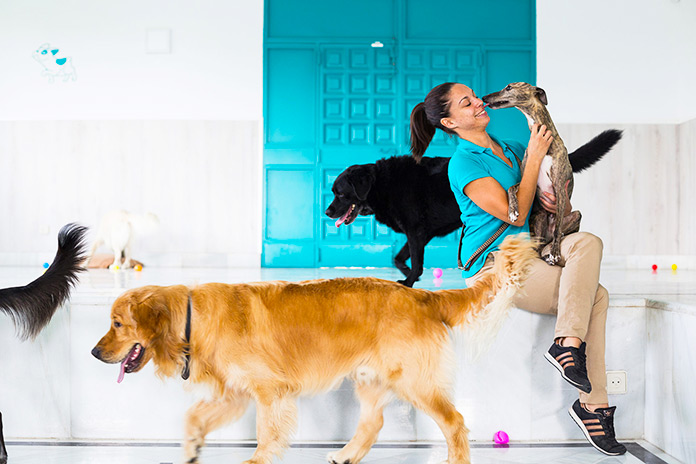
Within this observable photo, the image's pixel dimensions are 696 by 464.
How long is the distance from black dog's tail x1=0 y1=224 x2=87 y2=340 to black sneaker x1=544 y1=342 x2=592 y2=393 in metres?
1.65

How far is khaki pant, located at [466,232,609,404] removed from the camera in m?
1.85

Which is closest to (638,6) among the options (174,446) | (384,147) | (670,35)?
(670,35)

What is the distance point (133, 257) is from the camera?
6156 mm

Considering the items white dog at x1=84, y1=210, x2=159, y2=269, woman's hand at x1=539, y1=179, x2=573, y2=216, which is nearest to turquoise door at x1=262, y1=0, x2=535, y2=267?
white dog at x1=84, y1=210, x2=159, y2=269

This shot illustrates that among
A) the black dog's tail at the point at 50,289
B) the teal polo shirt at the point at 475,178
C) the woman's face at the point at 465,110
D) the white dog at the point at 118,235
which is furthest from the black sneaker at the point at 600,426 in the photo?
the white dog at the point at 118,235

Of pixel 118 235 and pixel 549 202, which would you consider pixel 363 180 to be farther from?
pixel 118 235

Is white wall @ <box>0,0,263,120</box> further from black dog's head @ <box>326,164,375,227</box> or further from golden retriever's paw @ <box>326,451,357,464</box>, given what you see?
golden retriever's paw @ <box>326,451,357,464</box>

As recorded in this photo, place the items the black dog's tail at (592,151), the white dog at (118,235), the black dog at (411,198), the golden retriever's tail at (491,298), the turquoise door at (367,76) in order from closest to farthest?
the golden retriever's tail at (491,298) → the black dog's tail at (592,151) → the black dog at (411,198) → the white dog at (118,235) → the turquoise door at (367,76)

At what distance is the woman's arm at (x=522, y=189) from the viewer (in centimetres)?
196

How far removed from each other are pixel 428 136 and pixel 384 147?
395 cm

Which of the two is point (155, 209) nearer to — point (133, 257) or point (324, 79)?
point (133, 257)

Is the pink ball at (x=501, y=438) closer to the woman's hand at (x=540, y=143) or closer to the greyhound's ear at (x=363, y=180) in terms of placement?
the woman's hand at (x=540, y=143)

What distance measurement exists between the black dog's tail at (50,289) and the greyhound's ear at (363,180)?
175 centimetres

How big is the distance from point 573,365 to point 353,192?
6.56ft
